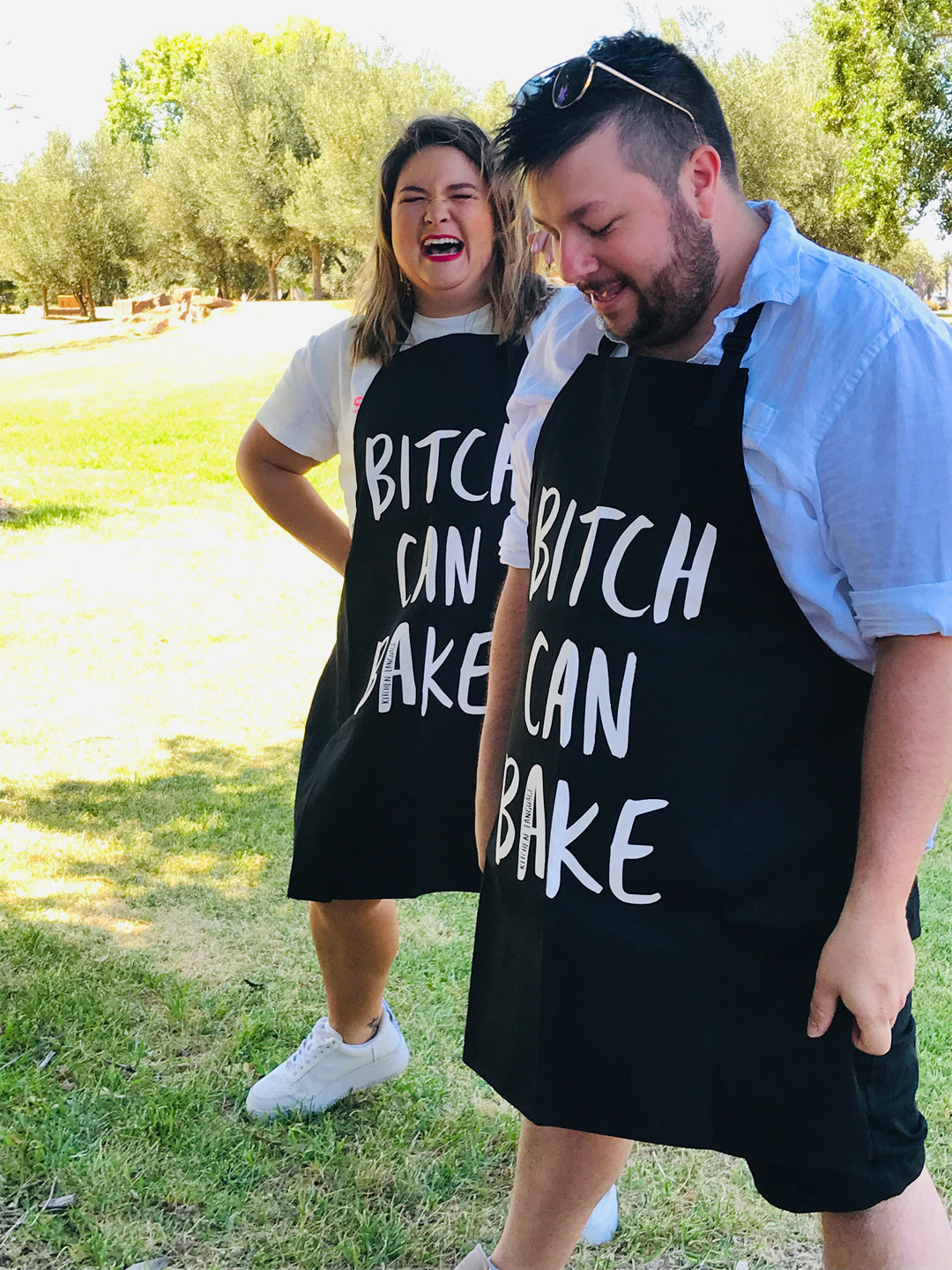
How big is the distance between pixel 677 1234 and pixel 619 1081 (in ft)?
3.17

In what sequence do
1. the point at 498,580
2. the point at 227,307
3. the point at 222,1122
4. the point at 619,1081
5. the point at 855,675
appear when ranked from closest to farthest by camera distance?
1. the point at 855,675
2. the point at 619,1081
3. the point at 498,580
4. the point at 222,1122
5. the point at 227,307

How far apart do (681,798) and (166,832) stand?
3.11m

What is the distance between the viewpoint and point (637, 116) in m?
1.26

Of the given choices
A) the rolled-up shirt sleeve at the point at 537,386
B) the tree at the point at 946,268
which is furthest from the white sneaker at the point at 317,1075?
the tree at the point at 946,268

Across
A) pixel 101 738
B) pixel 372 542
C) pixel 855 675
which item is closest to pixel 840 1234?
pixel 855 675

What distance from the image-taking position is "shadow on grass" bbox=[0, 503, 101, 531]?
30.6 feet

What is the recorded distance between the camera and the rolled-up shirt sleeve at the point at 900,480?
44.3 inches

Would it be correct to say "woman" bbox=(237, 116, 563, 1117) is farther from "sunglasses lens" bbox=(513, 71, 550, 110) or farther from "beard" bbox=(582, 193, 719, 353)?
"beard" bbox=(582, 193, 719, 353)

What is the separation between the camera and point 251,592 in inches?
298

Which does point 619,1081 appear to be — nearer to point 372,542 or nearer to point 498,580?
point 498,580

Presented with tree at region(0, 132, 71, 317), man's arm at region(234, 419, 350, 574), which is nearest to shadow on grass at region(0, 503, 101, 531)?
man's arm at region(234, 419, 350, 574)

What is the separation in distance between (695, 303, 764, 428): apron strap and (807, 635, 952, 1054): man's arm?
0.28 meters

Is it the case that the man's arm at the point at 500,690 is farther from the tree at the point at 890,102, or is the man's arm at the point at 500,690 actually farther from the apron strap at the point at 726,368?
the tree at the point at 890,102

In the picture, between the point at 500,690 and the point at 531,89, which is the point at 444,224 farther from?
the point at 500,690
